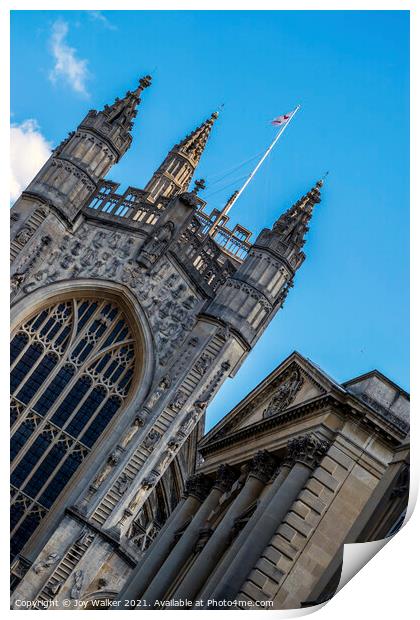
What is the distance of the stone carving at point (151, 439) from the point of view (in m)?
32.1

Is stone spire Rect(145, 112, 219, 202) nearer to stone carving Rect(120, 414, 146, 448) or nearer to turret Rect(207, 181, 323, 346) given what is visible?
turret Rect(207, 181, 323, 346)

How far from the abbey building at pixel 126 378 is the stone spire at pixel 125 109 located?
5 cm

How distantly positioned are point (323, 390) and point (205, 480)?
→ 8182 mm

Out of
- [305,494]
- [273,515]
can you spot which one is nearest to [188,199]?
[273,515]

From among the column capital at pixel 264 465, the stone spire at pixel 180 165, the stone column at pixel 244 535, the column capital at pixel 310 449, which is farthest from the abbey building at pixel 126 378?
the stone spire at pixel 180 165

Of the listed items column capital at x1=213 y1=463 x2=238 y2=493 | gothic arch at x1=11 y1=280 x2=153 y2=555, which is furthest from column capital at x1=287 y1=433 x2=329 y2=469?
gothic arch at x1=11 y1=280 x2=153 y2=555

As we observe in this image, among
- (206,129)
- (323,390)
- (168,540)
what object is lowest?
(168,540)

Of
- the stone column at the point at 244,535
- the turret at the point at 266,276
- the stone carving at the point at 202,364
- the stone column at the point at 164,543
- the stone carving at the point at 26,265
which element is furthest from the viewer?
the turret at the point at 266,276

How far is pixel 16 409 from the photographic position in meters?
32.9

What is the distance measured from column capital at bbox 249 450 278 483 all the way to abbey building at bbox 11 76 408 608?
0.09 ft

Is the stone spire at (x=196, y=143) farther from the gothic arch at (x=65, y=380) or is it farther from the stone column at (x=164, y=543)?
the stone column at (x=164, y=543)

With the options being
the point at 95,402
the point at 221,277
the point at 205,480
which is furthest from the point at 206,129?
the point at 205,480

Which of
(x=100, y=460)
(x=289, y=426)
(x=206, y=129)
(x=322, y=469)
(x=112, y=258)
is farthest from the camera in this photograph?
(x=206, y=129)
